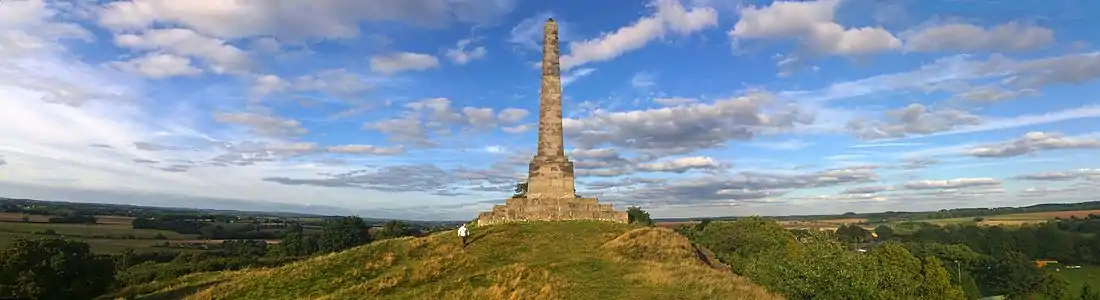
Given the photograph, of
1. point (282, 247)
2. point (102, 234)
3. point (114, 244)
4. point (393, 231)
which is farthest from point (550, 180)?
point (102, 234)

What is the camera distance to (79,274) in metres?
27.3

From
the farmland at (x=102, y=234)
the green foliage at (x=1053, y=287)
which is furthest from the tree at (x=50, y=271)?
the green foliage at (x=1053, y=287)

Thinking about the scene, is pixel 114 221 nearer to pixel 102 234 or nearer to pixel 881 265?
pixel 102 234

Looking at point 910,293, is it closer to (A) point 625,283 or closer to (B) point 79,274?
(A) point 625,283

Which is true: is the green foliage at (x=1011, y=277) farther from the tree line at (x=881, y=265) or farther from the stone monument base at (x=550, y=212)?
the stone monument base at (x=550, y=212)

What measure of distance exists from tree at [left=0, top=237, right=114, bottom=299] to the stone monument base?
20.3m

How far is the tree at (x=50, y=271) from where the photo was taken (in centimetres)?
2475

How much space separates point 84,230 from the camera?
9575cm

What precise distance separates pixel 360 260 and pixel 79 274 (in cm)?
1300

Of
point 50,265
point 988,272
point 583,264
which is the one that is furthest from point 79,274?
point 988,272

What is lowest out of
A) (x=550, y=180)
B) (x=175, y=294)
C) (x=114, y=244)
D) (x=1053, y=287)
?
(x=1053, y=287)

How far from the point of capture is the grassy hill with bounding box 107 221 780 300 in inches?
789

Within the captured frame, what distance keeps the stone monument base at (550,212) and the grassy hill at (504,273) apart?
3.92 meters

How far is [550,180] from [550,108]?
504 centimetres
